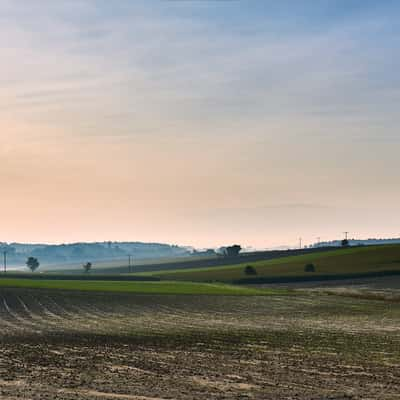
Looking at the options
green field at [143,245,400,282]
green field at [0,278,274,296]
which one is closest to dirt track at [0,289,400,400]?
green field at [0,278,274,296]

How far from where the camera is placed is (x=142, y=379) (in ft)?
86.3

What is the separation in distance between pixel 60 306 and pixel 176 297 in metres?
21.4

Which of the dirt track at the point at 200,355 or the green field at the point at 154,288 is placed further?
the green field at the point at 154,288

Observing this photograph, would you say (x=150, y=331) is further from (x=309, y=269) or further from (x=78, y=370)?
(x=309, y=269)

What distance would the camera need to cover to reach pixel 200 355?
3281 centimetres

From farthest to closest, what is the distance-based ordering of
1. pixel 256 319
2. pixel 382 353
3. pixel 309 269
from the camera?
pixel 309 269 → pixel 256 319 → pixel 382 353

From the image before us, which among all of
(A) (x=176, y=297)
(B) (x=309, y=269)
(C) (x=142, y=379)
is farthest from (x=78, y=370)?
(B) (x=309, y=269)

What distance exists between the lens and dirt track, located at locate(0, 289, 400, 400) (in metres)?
24.0

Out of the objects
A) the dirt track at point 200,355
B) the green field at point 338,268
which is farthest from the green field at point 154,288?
the dirt track at point 200,355

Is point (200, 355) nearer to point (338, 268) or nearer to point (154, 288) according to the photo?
point (154, 288)

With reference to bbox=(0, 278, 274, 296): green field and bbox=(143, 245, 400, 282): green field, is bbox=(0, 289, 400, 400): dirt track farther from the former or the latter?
bbox=(143, 245, 400, 282): green field

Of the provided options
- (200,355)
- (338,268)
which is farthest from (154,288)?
(200,355)

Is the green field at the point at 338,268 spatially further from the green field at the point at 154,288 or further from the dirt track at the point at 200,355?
the dirt track at the point at 200,355

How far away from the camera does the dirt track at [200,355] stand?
24000mm
